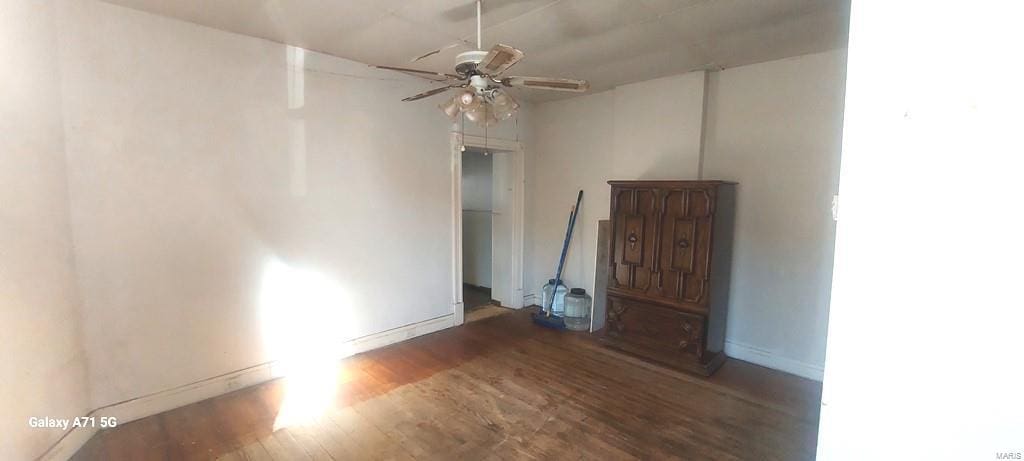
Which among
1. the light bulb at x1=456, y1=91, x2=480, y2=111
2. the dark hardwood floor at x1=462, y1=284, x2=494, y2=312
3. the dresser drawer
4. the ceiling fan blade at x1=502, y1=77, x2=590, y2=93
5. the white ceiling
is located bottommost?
the dark hardwood floor at x1=462, y1=284, x2=494, y2=312

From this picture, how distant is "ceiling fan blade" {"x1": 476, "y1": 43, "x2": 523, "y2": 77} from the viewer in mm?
1557

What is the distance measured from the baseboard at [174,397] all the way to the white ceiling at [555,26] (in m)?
2.35

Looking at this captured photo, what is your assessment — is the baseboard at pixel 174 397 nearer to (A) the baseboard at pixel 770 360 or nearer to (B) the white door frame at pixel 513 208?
(B) the white door frame at pixel 513 208

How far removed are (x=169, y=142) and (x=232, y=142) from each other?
33cm

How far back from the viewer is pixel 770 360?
3.19 metres

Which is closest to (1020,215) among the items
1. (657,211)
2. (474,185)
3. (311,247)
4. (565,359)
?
(657,211)

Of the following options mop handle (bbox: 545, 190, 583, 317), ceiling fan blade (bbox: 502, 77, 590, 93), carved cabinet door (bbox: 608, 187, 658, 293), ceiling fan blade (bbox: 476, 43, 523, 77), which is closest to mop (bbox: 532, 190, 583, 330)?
mop handle (bbox: 545, 190, 583, 317)

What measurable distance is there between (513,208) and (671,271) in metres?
2.05

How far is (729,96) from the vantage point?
328 centimetres

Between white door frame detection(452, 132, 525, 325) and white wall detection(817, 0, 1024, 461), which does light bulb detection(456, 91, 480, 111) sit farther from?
white door frame detection(452, 132, 525, 325)

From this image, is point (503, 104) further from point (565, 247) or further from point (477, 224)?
point (477, 224)

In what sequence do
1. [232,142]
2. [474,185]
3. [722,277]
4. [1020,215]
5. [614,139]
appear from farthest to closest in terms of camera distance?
[474,185], [614,139], [722,277], [232,142], [1020,215]

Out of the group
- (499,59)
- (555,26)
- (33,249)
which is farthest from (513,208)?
(33,249)

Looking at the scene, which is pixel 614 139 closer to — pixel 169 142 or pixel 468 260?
pixel 468 260
